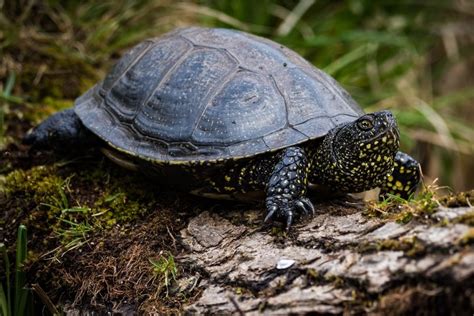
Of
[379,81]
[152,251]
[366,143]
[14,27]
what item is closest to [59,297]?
[152,251]

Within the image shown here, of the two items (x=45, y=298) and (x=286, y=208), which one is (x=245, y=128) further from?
(x=45, y=298)

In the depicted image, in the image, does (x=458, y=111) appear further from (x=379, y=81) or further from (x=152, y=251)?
(x=152, y=251)

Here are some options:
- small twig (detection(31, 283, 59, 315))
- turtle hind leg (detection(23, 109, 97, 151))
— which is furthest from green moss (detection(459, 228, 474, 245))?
turtle hind leg (detection(23, 109, 97, 151))

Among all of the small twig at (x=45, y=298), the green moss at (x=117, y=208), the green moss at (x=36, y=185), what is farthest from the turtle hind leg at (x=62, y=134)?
the small twig at (x=45, y=298)

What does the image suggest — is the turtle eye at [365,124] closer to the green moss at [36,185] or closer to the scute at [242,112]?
the scute at [242,112]

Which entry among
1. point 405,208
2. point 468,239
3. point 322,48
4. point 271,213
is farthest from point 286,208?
point 322,48

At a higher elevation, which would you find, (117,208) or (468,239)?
(468,239)
